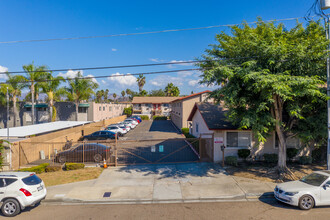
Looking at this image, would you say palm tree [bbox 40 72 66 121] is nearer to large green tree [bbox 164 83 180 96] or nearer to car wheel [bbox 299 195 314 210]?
car wheel [bbox 299 195 314 210]

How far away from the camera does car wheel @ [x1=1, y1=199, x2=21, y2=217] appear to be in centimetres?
862

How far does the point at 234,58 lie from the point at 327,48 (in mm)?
4795

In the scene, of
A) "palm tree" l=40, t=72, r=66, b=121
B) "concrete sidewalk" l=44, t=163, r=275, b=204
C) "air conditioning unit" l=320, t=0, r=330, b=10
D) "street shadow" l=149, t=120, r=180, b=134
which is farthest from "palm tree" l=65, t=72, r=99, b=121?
"air conditioning unit" l=320, t=0, r=330, b=10

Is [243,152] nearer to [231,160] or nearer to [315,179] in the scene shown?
[231,160]

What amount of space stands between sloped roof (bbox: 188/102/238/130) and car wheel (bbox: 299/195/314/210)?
19.4 feet

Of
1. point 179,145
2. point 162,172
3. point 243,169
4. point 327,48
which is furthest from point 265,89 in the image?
point 179,145

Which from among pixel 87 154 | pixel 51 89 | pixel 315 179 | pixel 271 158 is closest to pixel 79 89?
pixel 51 89

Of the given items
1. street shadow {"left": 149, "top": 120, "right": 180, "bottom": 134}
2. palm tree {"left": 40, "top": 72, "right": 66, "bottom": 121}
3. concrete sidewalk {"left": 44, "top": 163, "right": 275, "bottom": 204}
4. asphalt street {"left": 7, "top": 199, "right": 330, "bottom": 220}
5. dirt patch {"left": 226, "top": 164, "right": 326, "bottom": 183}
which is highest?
palm tree {"left": 40, "top": 72, "right": 66, "bottom": 121}

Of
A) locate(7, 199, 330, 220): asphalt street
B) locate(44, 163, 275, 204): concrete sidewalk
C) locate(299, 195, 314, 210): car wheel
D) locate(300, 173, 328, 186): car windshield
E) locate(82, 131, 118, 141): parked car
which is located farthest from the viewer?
locate(82, 131, 118, 141): parked car

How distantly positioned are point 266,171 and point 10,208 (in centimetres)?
1359

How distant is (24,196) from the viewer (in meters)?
8.67

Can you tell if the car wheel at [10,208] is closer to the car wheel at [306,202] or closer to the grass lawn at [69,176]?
the grass lawn at [69,176]

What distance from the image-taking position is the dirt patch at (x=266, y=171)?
12758 mm

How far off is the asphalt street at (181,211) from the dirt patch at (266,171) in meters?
3.11
